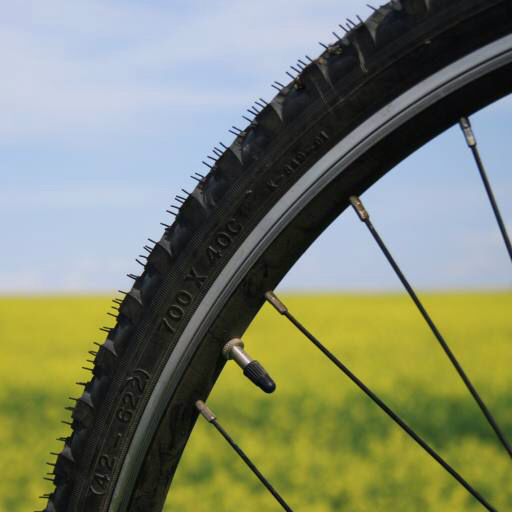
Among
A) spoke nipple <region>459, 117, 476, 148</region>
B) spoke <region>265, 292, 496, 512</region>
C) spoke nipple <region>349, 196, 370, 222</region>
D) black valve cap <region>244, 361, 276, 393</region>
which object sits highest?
spoke nipple <region>349, 196, 370, 222</region>

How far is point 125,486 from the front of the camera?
1.23 m

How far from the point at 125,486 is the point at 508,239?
588 millimetres

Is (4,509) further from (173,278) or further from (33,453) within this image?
(173,278)

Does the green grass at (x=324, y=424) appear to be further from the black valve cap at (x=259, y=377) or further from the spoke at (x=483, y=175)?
the spoke at (x=483, y=175)

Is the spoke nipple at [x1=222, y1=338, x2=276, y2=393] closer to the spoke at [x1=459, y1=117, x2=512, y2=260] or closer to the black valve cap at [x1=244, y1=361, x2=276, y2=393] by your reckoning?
the black valve cap at [x1=244, y1=361, x2=276, y2=393]

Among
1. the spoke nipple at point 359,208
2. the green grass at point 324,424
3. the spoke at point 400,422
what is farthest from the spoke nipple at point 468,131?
the green grass at point 324,424

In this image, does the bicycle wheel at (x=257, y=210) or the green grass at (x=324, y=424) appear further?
the green grass at (x=324, y=424)

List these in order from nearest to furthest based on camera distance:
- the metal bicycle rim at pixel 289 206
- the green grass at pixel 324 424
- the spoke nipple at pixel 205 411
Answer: the metal bicycle rim at pixel 289 206 < the spoke nipple at pixel 205 411 < the green grass at pixel 324 424

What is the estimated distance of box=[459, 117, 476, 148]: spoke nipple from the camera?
1.13 meters

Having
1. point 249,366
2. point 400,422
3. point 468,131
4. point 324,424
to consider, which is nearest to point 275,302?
point 249,366

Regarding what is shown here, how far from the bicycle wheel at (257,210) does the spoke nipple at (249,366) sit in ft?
0.04

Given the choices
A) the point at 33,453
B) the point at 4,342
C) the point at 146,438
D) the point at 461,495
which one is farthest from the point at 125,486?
the point at 4,342

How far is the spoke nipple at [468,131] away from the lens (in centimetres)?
113

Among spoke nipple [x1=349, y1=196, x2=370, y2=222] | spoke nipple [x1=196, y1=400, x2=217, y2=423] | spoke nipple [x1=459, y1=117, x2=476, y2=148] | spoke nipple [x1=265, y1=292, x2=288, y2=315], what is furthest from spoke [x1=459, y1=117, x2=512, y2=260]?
spoke nipple [x1=196, y1=400, x2=217, y2=423]
